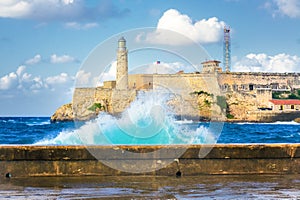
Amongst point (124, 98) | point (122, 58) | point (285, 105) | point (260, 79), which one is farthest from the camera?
point (260, 79)

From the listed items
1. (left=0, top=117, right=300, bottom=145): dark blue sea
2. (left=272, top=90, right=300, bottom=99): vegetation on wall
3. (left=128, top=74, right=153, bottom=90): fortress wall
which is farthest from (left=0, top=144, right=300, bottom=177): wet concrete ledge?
(left=272, top=90, right=300, bottom=99): vegetation on wall

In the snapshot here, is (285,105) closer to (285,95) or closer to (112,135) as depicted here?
(285,95)

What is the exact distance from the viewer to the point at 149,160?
7863mm

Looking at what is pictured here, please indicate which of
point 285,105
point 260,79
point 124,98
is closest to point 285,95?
point 260,79

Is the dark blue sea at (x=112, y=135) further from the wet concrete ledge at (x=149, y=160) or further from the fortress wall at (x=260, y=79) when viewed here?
the fortress wall at (x=260, y=79)

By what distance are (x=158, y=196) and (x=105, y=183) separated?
1.24 metres

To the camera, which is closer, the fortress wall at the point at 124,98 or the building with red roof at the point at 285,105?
the fortress wall at the point at 124,98

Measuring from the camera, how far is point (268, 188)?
6648mm

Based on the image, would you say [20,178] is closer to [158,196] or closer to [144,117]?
[158,196]

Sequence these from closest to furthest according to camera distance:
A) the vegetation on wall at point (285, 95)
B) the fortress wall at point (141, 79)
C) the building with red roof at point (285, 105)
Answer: the fortress wall at point (141, 79) → the building with red roof at point (285, 105) → the vegetation on wall at point (285, 95)

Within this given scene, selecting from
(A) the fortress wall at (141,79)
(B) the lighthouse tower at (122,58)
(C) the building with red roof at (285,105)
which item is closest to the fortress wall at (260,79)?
(C) the building with red roof at (285,105)

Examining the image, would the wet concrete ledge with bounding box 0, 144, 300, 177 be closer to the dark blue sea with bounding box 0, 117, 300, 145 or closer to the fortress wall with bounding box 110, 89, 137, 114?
the dark blue sea with bounding box 0, 117, 300, 145

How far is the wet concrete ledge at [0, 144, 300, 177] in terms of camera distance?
7652 mm

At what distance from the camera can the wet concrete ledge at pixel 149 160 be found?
765 cm
